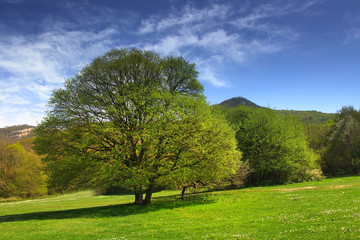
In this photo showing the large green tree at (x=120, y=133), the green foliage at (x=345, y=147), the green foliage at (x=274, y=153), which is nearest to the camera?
the large green tree at (x=120, y=133)

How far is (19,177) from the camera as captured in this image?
62.9 meters

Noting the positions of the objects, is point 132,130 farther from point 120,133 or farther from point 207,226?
point 207,226

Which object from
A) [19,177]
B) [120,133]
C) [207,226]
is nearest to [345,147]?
[207,226]

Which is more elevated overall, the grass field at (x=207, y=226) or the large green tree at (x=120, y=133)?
the large green tree at (x=120, y=133)

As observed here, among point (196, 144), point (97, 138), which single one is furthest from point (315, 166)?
point (97, 138)

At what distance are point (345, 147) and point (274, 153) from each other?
84.6 feet

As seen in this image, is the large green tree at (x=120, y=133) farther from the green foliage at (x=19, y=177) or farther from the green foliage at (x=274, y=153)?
the green foliage at (x=19, y=177)

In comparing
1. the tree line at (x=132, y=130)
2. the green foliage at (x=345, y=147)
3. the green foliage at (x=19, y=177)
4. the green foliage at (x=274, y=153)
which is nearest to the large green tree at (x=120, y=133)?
the tree line at (x=132, y=130)

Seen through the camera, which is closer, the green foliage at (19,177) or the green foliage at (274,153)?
the green foliage at (274,153)

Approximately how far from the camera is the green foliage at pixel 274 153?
48531 millimetres

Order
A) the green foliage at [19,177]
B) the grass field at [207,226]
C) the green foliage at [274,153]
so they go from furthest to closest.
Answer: the green foliage at [19,177] < the green foliage at [274,153] < the grass field at [207,226]

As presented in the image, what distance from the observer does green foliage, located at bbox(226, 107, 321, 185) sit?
48.5m

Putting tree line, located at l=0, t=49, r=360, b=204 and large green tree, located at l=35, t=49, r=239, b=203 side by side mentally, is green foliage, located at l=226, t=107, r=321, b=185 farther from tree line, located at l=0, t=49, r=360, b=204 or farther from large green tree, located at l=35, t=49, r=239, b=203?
large green tree, located at l=35, t=49, r=239, b=203

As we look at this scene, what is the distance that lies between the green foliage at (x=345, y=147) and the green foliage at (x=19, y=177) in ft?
261
